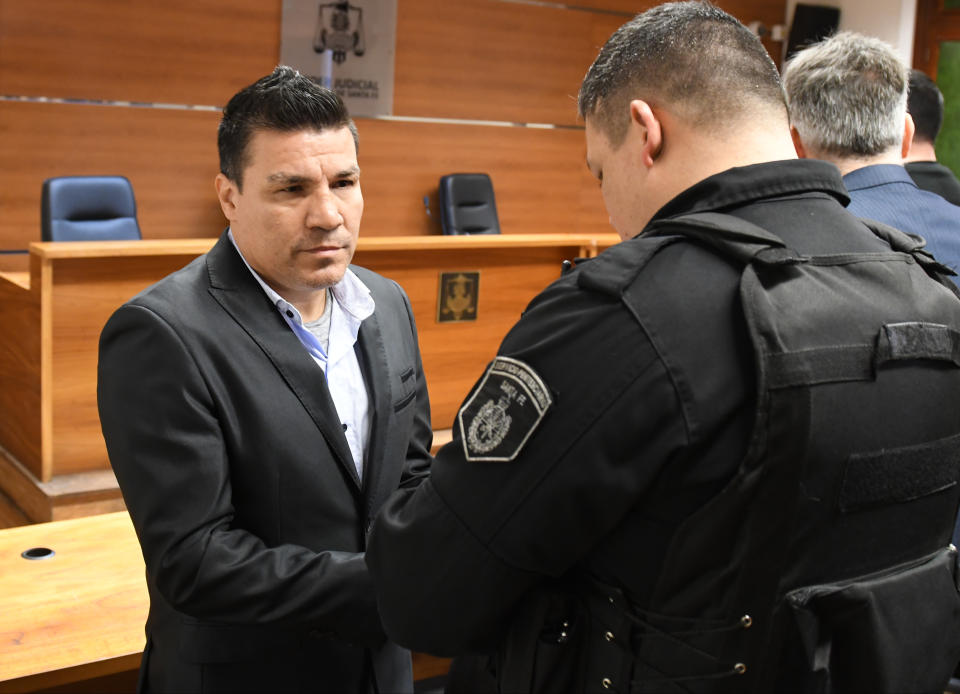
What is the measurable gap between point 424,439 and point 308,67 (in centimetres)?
502

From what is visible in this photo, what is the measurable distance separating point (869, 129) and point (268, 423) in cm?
143

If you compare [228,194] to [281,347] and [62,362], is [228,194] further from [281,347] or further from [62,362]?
[62,362]

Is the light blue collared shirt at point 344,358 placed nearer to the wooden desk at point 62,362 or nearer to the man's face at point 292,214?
the man's face at point 292,214

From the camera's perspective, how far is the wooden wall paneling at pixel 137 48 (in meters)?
5.52

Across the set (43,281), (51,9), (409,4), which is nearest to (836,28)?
(409,4)

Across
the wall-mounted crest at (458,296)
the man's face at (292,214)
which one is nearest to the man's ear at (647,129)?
the man's face at (292,214)

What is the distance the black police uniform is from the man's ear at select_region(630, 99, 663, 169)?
0.07m

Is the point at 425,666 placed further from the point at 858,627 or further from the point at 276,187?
the point at 858,627

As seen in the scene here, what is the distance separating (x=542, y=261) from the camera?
16.8ft

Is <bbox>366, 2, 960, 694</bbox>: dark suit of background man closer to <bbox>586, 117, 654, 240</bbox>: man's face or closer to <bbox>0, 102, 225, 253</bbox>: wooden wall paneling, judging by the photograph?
<bbox>586, 117, 654, 240</bbox>: man's face

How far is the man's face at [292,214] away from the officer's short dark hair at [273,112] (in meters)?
0.01

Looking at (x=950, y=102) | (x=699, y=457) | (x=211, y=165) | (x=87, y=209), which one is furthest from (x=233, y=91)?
(x=699, y=457)

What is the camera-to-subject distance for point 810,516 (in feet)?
3.19

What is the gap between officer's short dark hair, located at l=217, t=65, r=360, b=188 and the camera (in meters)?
1.62
